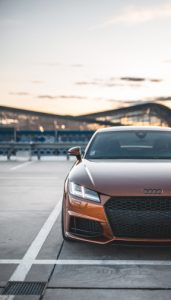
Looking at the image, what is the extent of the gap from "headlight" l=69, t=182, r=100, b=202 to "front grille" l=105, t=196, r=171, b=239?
221 millimetres

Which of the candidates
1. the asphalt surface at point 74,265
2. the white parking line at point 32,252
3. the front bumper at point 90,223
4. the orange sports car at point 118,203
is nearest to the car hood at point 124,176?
the orange sports car at point 118,203

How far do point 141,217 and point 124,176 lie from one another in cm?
64

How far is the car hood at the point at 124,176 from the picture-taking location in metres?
4.65

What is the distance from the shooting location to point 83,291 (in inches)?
150

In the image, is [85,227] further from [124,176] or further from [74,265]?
[124,176]

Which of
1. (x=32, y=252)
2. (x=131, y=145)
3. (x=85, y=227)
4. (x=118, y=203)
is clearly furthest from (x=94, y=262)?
(x=131, y=145)

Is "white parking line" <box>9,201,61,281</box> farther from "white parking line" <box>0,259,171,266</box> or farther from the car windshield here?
the car windshield

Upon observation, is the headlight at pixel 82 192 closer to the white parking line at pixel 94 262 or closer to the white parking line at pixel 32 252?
the white parking line at pixel 94 262

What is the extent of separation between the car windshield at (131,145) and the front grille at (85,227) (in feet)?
5.03

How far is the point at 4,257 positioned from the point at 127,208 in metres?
1.49

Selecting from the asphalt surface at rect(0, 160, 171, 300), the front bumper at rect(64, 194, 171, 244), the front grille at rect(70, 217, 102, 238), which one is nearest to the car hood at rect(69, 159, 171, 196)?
the front bumper at rect(64, 194, 171, 244)

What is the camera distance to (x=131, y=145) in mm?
7125

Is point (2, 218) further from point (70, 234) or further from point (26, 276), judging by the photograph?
point (26, 276)

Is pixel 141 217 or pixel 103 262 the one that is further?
pixel 103 262
